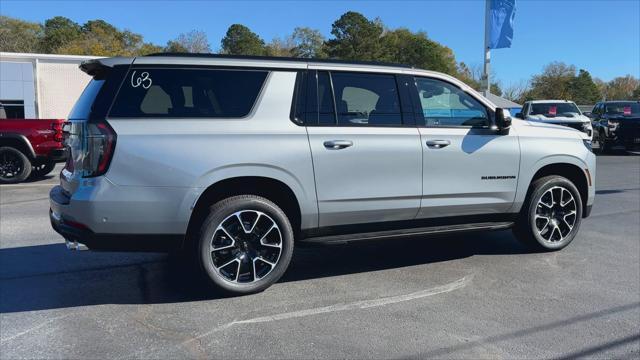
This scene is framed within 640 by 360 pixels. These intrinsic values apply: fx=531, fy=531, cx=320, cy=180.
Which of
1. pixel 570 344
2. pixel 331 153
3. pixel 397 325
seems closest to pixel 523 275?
pixel 570 344

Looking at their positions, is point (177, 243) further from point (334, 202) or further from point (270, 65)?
point (270, 65)

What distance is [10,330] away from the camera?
3.76m

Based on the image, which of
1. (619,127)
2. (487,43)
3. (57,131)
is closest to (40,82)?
(57,131)

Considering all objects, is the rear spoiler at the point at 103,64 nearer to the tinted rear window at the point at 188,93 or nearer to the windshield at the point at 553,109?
the tinted rear window at the point at 188,93

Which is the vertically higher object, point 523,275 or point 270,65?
point 270,65

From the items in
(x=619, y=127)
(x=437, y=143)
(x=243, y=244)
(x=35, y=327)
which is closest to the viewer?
(x=35, y=327)

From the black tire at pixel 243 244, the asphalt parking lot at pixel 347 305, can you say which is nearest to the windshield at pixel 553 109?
the asphalt parking lot at pixel 347 305

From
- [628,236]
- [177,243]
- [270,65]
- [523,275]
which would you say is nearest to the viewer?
[177,243]

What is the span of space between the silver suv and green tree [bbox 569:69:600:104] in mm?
71704

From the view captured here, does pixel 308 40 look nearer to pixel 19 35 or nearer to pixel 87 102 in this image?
pixel 19 35

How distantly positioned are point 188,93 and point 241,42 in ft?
232

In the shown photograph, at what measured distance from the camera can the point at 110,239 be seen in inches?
159

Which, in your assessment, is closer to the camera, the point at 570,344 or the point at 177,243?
the point at 570,344

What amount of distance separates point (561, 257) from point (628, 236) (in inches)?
66.6
